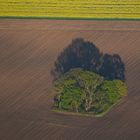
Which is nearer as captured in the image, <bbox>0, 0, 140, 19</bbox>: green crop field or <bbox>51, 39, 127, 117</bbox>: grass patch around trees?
<bbox>51, 39, 127, 117</bbox>: grass patch around trees

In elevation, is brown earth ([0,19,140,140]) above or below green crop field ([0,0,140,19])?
below

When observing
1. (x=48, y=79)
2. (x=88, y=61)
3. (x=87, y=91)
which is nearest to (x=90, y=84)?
(x=87, y=91)

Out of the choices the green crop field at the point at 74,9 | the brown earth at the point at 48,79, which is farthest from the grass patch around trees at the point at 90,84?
the green crop field at the point at 74,9

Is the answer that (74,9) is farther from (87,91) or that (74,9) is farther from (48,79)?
(87,91)

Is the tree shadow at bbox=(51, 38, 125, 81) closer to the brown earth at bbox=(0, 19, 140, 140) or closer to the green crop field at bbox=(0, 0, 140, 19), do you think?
the brown earth at bbox=(0, 19, 140, 140)

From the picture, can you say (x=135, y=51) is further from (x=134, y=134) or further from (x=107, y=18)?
(x=134, y=134)

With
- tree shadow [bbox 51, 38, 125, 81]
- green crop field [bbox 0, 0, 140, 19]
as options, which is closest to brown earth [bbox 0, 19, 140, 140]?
tree shadow [bbox 51, 38, 125, 81]
